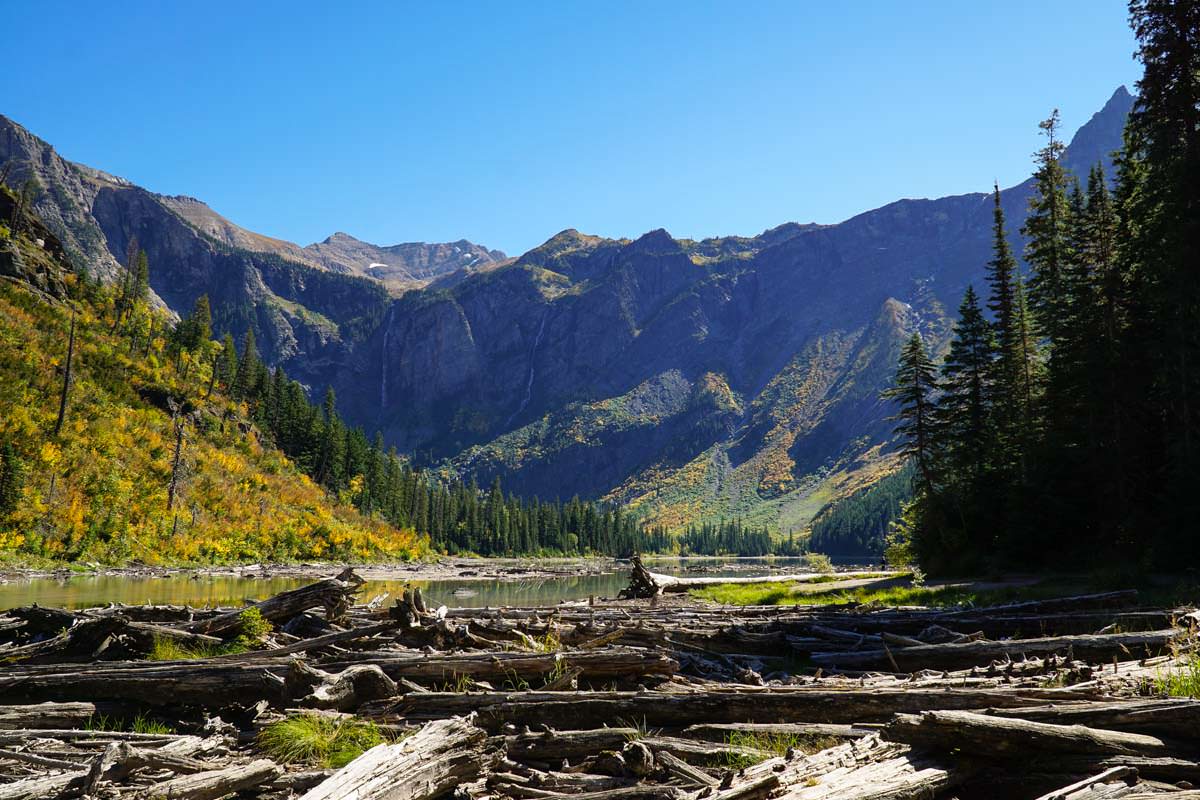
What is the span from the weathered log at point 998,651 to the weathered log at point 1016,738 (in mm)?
3822

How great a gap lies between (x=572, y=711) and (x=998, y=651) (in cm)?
732

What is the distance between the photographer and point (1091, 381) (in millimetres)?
30281

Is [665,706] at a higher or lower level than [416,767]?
lower

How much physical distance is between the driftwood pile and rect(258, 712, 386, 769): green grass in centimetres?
22

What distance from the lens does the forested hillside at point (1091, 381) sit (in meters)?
24.7

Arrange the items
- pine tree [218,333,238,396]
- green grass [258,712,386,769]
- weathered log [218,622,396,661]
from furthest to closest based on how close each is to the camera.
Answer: pine tree [218,333,238,396], weathered log [218,622,396,661], green grass [258,712,386,769]

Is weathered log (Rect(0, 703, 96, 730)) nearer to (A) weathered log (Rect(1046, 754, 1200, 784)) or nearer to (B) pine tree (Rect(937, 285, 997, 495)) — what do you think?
(A) weathered log (Rect(1046, 754, 1200, 784))

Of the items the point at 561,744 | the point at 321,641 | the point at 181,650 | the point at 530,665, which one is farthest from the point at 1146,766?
the point at 181,650

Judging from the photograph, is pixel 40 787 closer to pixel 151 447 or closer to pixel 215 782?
pixel 215 782

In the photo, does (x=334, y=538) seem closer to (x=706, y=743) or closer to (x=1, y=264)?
(x=1, y=264)

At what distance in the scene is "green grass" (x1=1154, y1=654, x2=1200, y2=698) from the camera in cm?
645

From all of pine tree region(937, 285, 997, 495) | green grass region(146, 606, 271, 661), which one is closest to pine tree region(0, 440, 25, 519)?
green grass region(146, 606, 271, 661)

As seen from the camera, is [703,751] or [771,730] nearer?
[703,751]

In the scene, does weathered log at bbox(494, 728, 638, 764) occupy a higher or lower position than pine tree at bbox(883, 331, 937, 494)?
lower
